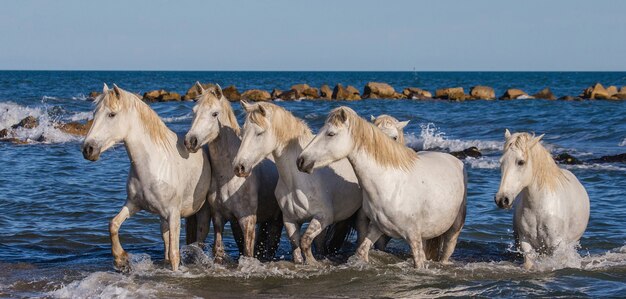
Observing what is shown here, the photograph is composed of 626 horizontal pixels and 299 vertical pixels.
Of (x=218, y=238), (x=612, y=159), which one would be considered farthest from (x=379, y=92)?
(x=218, y=238)

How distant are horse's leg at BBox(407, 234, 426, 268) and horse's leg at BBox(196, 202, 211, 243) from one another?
78.0 inches

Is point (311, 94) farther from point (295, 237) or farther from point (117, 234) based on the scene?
point (117, 234)

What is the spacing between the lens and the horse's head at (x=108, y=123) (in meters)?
7.14

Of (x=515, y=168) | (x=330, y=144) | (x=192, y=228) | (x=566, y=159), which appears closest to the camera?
(x=330, y=144)

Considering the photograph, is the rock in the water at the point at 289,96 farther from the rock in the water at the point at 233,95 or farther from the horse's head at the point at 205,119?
the horse's head at the point at 205,119

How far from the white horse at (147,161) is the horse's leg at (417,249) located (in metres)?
1.96

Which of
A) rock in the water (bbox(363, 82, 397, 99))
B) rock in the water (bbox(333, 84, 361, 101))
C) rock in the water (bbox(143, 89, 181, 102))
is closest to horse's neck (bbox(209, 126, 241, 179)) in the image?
rock in the water (bbox(333, 84, 361, 101))

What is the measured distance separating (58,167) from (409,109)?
21777 mm

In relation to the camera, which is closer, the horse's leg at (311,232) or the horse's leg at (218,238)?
the horse's leg at (311,232)

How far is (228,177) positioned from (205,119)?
0.63 m

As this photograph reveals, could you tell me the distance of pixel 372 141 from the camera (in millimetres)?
7195

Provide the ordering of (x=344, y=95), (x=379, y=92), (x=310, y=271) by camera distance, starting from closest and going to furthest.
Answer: (x=310, y=271) < (x=344, y=95) < (x=379, y=92)

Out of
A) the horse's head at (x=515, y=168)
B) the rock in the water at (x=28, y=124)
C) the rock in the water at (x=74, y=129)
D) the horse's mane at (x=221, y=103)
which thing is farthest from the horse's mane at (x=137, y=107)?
the rock in the water at (x=28, y=124)

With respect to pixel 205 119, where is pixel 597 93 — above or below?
below
